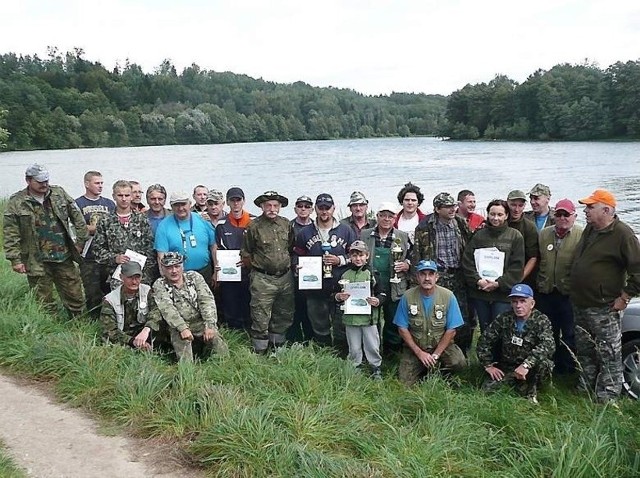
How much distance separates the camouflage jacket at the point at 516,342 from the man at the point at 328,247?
59.1 inches

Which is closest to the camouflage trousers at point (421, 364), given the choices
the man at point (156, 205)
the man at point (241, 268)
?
the man at point (241, 268)

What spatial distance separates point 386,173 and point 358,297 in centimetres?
3136

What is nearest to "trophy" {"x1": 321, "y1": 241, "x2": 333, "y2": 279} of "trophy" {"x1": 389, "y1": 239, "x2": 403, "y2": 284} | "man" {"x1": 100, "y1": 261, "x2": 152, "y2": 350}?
"trophy" {"x1": 389, "y1": 239, "x2": 403, "y2": 284}

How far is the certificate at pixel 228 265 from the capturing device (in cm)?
680

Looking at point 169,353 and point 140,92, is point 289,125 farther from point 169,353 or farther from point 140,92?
point 169,353

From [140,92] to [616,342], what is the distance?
316 feet

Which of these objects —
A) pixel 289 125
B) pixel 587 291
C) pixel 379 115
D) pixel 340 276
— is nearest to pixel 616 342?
pixel 587 291

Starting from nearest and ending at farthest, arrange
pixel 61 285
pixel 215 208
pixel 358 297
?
pixel 358 297 < pixel 61 285 < pixel 215 208

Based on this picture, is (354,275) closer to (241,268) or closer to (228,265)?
(241,268)

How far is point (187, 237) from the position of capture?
6.54m

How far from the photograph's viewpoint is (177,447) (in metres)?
4.09

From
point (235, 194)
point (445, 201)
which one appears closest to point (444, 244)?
point (445, 201)

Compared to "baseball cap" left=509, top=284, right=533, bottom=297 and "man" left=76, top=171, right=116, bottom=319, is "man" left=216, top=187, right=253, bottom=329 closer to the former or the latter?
"man" left=76, top=171, right=116, bottom=319

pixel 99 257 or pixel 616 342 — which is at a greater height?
pixel 99 257
